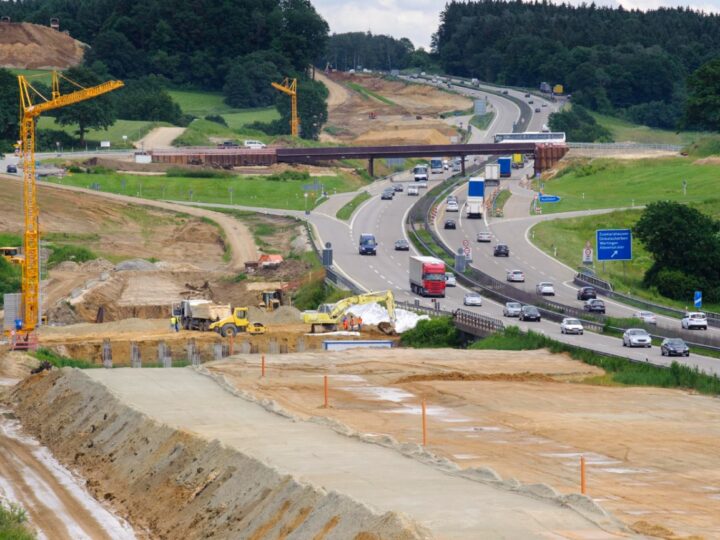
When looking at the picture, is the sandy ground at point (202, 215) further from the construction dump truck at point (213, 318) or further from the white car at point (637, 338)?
the white car at point (637, 338)

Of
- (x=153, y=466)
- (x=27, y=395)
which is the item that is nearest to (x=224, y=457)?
(x=153, y=466)

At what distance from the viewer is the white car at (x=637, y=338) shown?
265ft

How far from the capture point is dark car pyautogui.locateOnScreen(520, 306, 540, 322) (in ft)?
309

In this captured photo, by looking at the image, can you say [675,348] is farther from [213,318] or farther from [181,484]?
[181,484]

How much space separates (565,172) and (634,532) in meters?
165

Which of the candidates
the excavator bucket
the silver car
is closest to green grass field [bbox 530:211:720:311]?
the silver car

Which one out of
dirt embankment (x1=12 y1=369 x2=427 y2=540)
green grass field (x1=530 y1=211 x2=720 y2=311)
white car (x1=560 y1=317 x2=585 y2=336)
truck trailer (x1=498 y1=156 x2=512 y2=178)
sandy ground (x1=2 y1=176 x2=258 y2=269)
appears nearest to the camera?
dirt embankment (x1=12 y1=369 x2=427 y2=540)

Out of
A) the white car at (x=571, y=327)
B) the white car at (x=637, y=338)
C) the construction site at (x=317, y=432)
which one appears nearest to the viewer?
the construction site at (x=317, y=432)

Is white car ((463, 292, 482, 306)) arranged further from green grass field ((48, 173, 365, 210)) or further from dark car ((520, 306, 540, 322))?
green grass field ((48, 173, 365, 210))

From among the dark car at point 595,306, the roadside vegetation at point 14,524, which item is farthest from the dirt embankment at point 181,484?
the dark car at point 595,306

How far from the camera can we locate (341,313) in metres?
93.6

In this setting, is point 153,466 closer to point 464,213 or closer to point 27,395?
point 27,395

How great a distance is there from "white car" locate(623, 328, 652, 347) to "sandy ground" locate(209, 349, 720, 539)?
494 cm

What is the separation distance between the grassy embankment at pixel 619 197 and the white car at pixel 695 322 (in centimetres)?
2111
